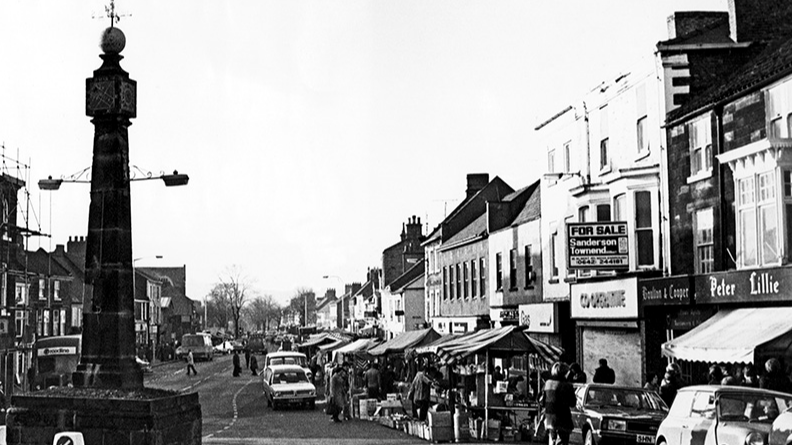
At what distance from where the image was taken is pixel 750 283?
21.6m

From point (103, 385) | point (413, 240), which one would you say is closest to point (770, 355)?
point (103, 385)

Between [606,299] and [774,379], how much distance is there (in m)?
9.10

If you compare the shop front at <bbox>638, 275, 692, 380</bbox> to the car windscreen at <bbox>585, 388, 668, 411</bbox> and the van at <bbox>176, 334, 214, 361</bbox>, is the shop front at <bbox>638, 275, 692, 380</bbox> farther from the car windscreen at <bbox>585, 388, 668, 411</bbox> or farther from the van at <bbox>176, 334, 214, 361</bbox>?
the van at <bbox>176, 334, 214, 361</bbox>

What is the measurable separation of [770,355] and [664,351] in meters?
3.90

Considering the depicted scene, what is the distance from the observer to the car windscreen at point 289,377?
3673 cm

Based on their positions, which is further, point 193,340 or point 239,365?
point 193,340

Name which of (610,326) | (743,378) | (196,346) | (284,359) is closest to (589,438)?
(743,378)

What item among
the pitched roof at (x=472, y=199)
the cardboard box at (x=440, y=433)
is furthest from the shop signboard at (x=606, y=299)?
the pitched roof at (x=472, y=199)

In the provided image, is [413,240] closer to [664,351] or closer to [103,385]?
[664,351]

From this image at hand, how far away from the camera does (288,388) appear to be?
35531 mm

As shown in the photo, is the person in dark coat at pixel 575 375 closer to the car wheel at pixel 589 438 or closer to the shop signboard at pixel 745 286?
the shop signboard at pixel 745 286

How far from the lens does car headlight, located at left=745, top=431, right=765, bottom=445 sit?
1448 centimetres

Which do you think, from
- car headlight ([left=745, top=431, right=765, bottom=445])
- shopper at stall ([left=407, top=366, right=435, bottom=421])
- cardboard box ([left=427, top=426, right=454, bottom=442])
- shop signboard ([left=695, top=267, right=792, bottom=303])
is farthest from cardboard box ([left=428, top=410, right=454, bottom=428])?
car headlight ([left=745, top=431, right=765, bottom=445])

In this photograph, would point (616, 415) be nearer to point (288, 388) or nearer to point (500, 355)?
point (500, 355)
